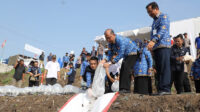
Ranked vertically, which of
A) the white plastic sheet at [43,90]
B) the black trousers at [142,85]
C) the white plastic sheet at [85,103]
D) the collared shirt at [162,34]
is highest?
the collared shirt at [162,34]

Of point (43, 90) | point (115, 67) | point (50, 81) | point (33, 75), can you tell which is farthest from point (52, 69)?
point (115, 67)

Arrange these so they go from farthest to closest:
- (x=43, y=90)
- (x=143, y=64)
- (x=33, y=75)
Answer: (x=33, y=75) < (x=43, y=90) < (x=143, y=64)

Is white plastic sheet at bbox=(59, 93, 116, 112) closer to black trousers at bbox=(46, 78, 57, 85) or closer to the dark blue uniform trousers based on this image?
the dark blue uniform trousers

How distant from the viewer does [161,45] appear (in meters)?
4.00

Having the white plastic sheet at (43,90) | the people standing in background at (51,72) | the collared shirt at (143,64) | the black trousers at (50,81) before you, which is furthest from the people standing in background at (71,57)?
the collared shirt at (143,64)

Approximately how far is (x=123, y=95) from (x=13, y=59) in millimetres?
24817

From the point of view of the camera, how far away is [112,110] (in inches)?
143

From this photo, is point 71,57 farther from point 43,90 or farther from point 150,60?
point 150,60

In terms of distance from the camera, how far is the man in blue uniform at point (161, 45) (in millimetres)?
3920

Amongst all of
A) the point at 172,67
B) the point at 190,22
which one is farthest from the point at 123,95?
the point at 190,22

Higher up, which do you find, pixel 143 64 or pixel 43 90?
pixel 143 64

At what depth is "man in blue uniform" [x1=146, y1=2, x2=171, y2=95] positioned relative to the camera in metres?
3.92

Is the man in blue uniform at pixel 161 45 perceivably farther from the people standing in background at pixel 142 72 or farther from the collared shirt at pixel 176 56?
the collared shirt at pixel 176 56

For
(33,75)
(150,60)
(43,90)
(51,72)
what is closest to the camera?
(150,60)
